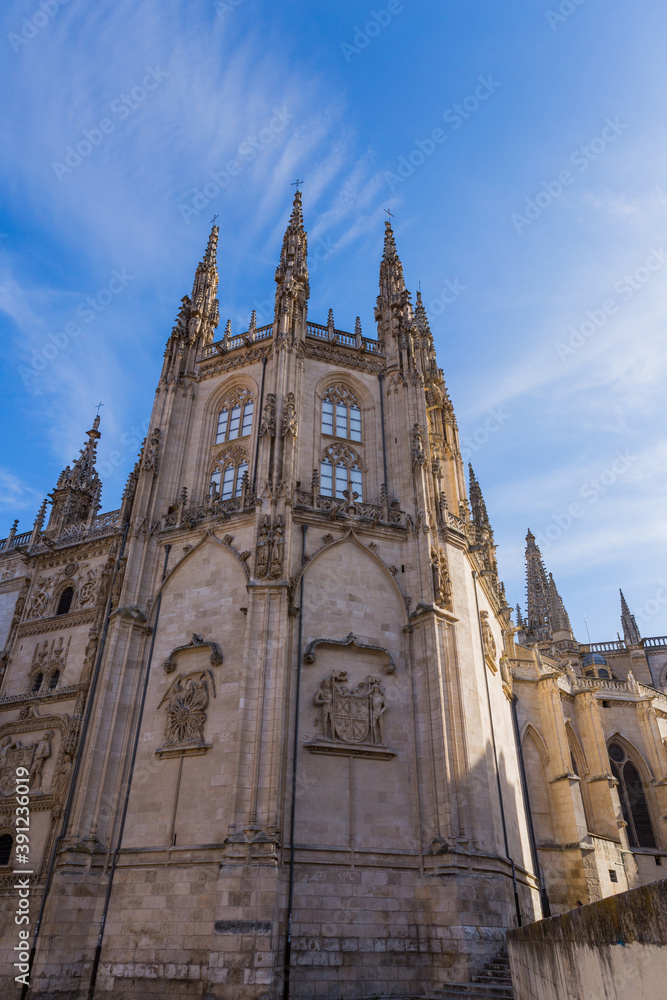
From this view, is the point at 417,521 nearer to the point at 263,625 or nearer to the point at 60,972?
the point at 263,625

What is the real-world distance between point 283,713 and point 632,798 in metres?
24.4

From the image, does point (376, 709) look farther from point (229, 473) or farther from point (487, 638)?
point (229, 473)

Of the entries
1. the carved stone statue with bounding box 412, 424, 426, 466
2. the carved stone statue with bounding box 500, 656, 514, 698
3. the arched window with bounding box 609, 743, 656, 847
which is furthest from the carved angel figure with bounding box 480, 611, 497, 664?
the arched window with bounding box 609, 743, 656, 847

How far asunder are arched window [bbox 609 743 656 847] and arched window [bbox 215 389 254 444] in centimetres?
2521

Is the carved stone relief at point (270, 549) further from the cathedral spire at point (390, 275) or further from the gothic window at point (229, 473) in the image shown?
the cathedral spire at point (390, 275)

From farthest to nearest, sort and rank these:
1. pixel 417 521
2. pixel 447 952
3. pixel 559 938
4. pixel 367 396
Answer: pixel 367 396, pixel 417 521, pixel 447 952, pixel 559 938

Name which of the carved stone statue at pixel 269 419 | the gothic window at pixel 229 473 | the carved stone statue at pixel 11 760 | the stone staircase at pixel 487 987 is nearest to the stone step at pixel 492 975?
the stone staircase at pixel 487 987

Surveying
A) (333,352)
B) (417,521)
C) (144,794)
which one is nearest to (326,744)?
(144,794)

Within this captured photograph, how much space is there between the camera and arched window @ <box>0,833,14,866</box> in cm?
2153

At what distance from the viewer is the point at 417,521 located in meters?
23.1

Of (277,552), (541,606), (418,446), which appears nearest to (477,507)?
(418,446)

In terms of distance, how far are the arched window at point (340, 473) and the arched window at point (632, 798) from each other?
21.3 meters

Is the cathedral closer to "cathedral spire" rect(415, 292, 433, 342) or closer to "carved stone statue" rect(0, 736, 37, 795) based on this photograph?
"carved stone statue" rect(0, 736, 37, 795)

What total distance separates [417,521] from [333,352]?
8.92 metres
